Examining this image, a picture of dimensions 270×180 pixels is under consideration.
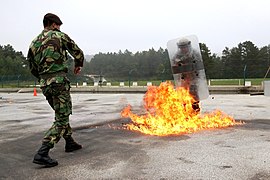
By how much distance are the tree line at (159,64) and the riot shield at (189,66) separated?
3.26 meters

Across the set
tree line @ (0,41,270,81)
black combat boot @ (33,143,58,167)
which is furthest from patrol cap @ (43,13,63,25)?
tree line @ (0,41,270,81)

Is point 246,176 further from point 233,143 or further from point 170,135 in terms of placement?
point 170,135

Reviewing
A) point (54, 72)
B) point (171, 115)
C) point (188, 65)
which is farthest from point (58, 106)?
point (188, 65)

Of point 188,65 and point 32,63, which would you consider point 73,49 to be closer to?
point 32,63

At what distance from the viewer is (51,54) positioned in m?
4.19

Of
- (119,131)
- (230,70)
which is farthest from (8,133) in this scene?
(230,70)

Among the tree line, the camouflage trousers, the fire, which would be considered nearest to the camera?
the camouflage trousers

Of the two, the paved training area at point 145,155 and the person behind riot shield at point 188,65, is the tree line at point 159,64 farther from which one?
the paved training area at point 145,155

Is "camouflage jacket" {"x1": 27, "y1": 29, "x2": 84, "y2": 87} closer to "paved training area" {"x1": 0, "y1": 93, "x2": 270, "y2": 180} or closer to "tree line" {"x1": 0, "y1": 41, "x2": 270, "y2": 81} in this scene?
"paved training area" {"x1": 0, "y1": 93, "x2": 270, "y2": 180}

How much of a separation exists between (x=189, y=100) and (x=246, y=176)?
3.36m

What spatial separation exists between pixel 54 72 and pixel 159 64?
73.9 meters

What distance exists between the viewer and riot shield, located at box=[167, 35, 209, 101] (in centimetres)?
670

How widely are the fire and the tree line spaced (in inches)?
147

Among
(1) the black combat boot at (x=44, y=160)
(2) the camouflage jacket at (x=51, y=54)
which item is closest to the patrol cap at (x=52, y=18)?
(2) the camouflage jacket at (x=51, y=54)
